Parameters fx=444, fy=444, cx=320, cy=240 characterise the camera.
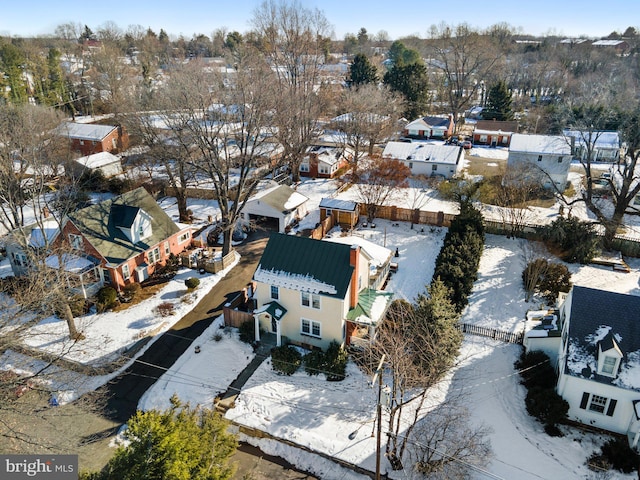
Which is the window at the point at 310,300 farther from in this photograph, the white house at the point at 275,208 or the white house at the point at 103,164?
the white house at the point at 103,164

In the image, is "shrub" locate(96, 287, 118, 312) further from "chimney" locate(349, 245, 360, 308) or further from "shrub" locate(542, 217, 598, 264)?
"shrub" locate(542, 217, 598, 264)

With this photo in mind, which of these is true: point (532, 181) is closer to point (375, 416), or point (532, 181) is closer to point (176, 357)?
point (375, 416)

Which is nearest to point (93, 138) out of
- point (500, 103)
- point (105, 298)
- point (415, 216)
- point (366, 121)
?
point (366, 121)

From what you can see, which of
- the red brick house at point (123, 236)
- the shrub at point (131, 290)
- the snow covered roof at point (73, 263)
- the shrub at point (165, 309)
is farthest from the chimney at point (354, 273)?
the snow covered roof at point (73, 263)

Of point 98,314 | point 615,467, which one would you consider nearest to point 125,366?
point 98,314

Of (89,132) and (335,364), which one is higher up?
(89,132)

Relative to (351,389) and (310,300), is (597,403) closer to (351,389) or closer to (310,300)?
(351,389)
